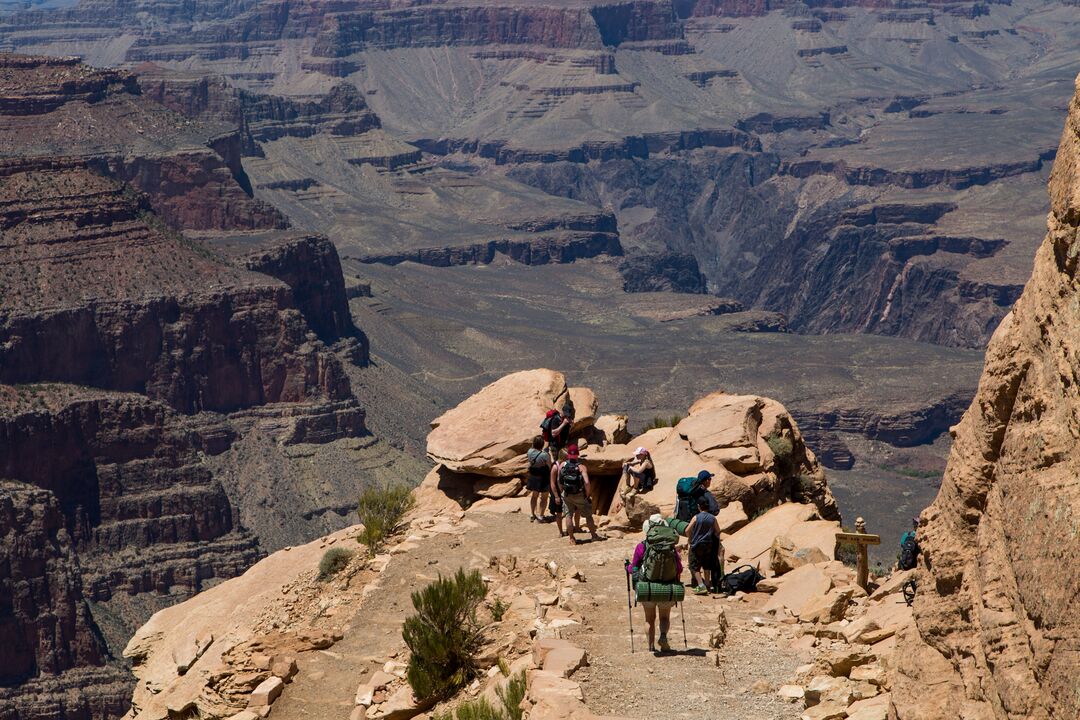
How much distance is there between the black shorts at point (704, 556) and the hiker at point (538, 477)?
6518mm

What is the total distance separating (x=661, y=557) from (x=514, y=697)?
152 inches

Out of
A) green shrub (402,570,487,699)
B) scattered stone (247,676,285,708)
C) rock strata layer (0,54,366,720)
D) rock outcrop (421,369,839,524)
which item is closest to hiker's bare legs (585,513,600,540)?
rock outcrop (421,369,839,524)

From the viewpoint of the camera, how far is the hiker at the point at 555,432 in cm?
3516

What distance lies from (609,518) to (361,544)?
486 centimetres

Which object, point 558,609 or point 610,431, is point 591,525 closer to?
point 558,609

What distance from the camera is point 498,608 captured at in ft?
89.1

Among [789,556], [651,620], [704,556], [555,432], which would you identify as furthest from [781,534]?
[651,620]

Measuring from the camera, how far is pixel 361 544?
35.4 metres

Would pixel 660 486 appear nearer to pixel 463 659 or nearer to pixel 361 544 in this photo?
pixel 361 544

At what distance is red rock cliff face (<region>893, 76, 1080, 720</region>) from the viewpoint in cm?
1335

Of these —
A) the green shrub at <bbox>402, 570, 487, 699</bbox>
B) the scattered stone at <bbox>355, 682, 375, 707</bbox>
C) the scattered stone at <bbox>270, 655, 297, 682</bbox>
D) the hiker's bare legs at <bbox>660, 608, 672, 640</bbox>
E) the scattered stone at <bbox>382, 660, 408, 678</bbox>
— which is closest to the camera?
the hiker's bare legs at <bbox>660, 608, 672, 640</bbox>

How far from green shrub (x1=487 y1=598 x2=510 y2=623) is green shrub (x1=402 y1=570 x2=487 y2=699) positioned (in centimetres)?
73

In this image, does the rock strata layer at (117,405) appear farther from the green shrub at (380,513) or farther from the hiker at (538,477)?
the hiker at (538,477)

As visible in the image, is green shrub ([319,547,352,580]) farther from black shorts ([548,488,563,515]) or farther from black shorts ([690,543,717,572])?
black shorts ([690,543,717,572])
